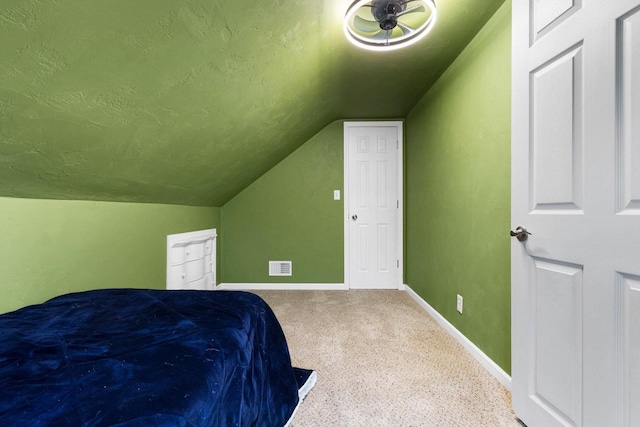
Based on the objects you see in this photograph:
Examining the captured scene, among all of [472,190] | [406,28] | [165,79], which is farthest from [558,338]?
[165,79]

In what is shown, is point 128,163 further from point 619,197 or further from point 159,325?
point 619,197

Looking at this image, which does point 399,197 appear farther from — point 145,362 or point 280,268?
point 145,362

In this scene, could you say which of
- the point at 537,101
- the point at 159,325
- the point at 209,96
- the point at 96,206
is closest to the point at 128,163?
the point at 96,206

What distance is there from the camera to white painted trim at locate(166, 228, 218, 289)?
7.23 ft

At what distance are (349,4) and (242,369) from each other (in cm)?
176

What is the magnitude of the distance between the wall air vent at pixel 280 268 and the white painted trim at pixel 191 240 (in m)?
0.66

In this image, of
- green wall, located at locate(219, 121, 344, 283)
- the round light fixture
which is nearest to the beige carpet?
Answer: green wall, located at locate(219, 121, 344, 283)

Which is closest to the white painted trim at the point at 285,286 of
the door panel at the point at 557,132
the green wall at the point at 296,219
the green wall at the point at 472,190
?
the green wall at the point at 296,219

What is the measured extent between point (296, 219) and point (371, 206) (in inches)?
37.0

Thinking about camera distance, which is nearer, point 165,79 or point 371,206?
point 165,79

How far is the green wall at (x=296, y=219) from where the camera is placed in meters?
3.22

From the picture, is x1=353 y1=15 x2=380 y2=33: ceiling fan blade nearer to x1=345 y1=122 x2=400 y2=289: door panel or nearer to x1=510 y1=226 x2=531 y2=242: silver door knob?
x1=510 y1=226 x2=531 y2=242: silver door knob

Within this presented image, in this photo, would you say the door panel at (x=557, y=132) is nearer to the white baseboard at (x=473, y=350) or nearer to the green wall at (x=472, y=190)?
the green wall at (x=472, y=190)

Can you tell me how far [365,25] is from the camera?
1513 millimetres
